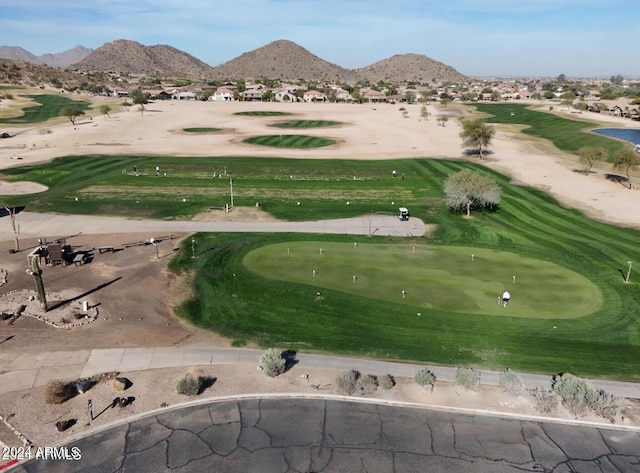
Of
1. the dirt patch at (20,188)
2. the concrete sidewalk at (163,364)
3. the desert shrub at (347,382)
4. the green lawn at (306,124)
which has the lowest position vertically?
the concrete sidewalk at (163,364)

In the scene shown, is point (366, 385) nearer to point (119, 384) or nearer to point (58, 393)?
point (119, 384)

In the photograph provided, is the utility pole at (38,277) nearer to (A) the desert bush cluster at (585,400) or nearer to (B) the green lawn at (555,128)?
(A) the desert bush cluster at (585,400)

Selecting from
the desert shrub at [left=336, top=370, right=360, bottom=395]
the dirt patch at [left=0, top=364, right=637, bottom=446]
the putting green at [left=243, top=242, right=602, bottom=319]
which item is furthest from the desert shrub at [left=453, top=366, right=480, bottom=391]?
the putting green at [left=243, top=242, right=602, bottom=319]

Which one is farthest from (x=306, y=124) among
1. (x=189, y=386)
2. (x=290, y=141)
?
(x=189, y=386)

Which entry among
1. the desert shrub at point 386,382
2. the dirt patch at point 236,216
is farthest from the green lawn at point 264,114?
the desert shrub at point 386,382

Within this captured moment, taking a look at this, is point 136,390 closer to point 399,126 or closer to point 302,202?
point 302,202

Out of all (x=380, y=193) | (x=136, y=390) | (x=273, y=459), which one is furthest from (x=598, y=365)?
(x=380, y=193)
